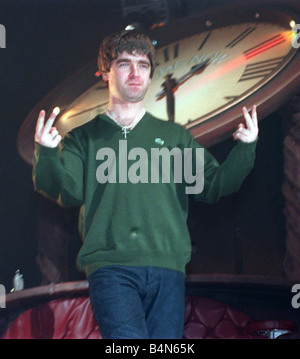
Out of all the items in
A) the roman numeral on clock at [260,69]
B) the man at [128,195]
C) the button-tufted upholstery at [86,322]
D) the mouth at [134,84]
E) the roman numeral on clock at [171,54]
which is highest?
the roman numeral on clock at [171,54]

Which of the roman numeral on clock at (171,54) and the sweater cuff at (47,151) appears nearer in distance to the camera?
the sweater cuff at (47,151)

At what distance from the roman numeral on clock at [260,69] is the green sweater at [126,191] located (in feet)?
1.57

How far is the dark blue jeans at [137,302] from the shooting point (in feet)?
5.18

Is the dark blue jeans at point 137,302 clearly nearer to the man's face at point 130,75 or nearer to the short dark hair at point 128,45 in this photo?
the man's face at point 130,75

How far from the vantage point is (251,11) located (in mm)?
2348

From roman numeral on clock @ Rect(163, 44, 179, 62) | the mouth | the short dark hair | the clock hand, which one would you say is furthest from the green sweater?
roman numeral on clock @ Rect(163, 44, 179, 62)

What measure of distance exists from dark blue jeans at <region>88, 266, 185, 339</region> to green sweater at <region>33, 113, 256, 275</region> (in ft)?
0.13

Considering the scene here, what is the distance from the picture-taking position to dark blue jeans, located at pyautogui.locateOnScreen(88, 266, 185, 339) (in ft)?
5.18

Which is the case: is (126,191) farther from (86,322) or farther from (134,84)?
(86,322)

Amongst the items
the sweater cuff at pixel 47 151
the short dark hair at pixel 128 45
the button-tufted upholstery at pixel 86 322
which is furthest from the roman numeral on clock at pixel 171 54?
the button-tufted upholstery at pixel 86 322

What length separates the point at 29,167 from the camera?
2.29m

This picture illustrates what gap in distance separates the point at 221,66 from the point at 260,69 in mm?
176

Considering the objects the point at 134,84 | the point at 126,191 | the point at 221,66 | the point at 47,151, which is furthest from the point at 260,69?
the point at 47,151
